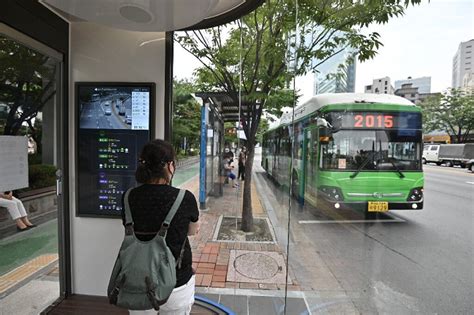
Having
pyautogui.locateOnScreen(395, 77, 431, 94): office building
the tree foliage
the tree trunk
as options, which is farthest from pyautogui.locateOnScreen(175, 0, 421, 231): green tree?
the tree foliage

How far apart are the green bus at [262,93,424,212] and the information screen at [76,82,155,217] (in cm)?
228

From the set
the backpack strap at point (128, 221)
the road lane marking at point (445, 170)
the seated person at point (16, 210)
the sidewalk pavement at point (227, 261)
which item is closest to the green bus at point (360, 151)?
the road lane marking at point (445, 170)

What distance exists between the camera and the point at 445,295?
348cm

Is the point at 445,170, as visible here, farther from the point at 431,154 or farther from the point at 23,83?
the point at 23,83

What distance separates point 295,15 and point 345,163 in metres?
2.69

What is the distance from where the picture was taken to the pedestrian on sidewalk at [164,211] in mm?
1438

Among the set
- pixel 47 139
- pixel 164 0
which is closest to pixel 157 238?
pixel 164 0

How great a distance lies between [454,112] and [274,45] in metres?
2.51

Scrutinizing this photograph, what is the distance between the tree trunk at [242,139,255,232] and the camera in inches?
206

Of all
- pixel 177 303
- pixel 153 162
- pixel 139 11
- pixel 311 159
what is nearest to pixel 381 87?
pixel 311 159

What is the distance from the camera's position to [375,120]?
485 cm

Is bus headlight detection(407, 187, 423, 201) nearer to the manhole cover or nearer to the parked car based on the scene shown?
the parked car

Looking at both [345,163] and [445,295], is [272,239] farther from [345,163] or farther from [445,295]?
[445,295]

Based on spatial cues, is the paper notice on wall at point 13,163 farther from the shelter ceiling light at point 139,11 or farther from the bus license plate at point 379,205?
the bus license plate at point 379,205
